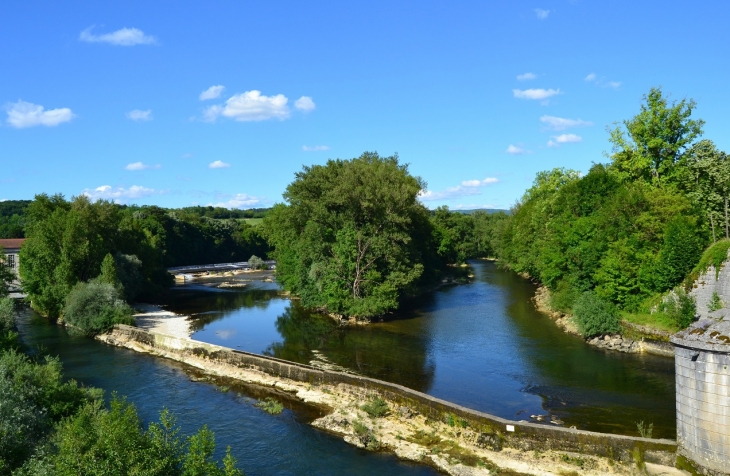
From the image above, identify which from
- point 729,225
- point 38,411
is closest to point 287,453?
point 38,411

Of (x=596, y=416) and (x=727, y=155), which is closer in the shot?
(x=596, y=416)

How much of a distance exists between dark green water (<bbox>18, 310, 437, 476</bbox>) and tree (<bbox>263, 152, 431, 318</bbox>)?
1664 cm

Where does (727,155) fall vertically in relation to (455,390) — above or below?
above

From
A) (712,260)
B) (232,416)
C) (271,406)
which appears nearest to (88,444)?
(232,416)

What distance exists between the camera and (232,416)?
2308 centimetres

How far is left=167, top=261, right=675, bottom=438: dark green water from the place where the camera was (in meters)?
23.5

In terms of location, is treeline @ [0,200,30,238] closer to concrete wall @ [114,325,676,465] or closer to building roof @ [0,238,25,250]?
building roof @ [0,238,25,250]

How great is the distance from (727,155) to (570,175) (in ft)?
78.6

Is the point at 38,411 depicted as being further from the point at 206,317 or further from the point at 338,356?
the point at 206,317

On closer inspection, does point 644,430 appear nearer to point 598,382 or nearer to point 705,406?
point 705,406

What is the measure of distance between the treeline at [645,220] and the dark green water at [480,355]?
12.8 feet

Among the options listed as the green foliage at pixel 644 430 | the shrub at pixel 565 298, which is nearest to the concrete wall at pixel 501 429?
the green foliage at pixel 644 430

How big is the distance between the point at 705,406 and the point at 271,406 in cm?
1669

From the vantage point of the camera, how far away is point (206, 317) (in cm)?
4600
